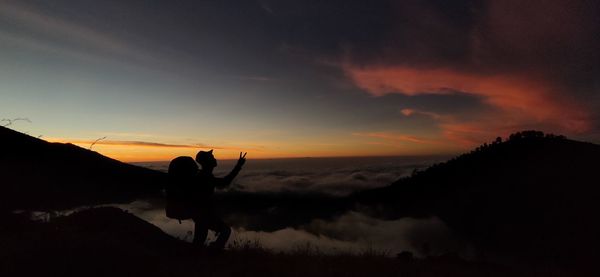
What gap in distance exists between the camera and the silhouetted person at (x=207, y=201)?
9.03 metres

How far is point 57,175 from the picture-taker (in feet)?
185

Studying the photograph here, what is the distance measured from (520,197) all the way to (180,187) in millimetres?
126420

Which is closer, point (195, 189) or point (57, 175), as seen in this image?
point (195, 189)

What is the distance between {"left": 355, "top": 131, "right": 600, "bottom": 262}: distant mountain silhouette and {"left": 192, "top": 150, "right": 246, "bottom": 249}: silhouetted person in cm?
9423

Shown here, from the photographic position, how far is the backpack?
8.95 meters

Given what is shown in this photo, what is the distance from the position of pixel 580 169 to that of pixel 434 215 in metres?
58.4

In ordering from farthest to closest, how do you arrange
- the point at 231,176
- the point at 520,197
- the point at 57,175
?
the point at 520,197 → the point at 57,175 → the point at 231,176

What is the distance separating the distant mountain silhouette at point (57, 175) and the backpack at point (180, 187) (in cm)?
2650

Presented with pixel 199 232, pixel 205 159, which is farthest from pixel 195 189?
pixel 199 232

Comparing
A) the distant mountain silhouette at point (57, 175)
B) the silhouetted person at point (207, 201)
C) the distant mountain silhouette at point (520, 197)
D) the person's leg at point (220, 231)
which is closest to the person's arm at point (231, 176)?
the silhouetted person at point (207, 201)

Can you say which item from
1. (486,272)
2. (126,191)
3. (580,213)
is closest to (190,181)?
(486,272)

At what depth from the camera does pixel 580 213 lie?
→ 97.4m

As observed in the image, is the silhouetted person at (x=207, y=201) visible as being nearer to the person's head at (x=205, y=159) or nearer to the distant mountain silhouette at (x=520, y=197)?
the person's head at (x=205, y=159)

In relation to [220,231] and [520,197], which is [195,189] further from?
[520,197]
